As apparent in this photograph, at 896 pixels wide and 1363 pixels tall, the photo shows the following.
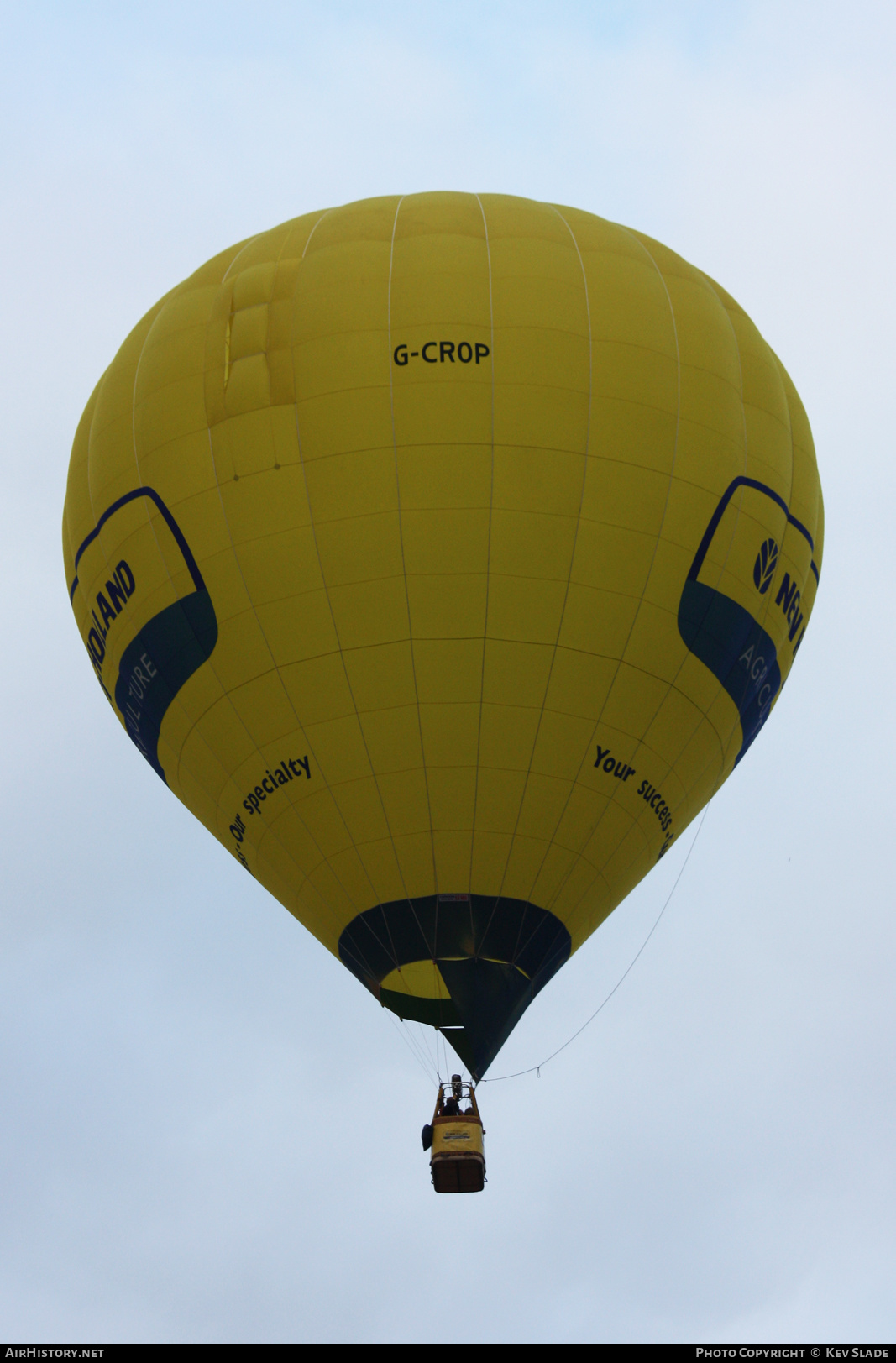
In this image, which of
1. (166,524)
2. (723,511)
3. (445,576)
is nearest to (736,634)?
(723,511)

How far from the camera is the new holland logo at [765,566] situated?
50.0 ft

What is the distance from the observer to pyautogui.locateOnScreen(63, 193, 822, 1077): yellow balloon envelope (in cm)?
1410

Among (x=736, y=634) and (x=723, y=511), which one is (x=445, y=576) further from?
(x=736, y=634)

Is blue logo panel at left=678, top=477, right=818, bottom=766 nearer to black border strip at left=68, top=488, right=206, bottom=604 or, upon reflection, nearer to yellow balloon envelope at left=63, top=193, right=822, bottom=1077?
yellow balloon envelope at left=63, top=193, right=822, bottom=1077

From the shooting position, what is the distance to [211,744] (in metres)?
15.0

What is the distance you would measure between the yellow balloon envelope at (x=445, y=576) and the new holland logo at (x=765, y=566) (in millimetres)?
38

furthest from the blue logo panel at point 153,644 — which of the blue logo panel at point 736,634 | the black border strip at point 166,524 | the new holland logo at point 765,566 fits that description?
the new holland logo at point 765,566

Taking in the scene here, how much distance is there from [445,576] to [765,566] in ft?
10.5

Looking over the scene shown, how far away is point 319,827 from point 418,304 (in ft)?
15.1

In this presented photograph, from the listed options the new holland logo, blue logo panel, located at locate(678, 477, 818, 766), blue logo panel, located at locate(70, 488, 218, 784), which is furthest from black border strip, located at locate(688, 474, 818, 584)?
blue logo panel, located at locate(70, 488, 218, 784)

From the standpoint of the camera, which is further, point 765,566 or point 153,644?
point 765,566

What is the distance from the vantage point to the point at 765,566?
15328 mm

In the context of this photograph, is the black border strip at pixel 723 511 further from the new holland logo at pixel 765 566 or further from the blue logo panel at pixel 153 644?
the blue logo panel at pixel 153 644

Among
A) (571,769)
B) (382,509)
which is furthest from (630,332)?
(571,769)
